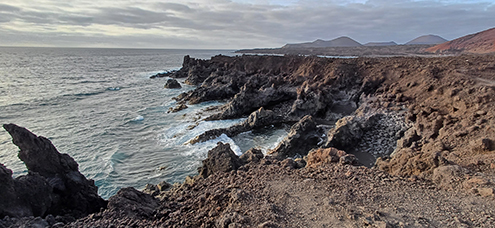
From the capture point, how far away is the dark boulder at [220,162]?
32.0 feet

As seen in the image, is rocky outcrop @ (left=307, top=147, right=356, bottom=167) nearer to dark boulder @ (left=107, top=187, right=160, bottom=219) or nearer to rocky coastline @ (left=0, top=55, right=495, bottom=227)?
rocky coastline @ (left=0, top=55, right=495, bottom=227)

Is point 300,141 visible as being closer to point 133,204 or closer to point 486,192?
point 486,192

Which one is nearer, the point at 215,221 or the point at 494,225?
the point at 494,225

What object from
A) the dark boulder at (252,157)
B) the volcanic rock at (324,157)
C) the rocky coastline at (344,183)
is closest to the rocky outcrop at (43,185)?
the rocky coastline at (344,183)

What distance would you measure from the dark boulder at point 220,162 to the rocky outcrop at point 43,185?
404 centimetres

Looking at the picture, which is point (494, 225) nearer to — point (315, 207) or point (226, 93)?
point (315, 207)

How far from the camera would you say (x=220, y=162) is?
9.96m

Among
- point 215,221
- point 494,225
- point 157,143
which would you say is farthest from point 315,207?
point 157,143

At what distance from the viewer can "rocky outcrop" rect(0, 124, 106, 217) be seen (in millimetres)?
7398

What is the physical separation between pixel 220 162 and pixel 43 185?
5990mm

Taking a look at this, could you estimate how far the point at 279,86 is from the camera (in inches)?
1162

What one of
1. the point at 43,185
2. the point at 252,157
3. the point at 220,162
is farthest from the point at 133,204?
the point at 252,157

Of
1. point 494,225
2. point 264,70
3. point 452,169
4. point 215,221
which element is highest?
point 264,70

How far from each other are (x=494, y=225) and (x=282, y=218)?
4779 millimetres
